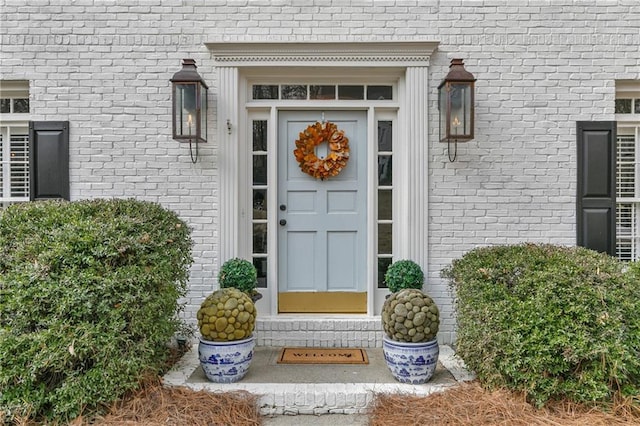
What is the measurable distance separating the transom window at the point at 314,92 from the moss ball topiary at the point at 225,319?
1995 mm

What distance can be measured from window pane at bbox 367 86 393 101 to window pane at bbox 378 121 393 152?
240 millimetres

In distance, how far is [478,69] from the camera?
3.71 meters

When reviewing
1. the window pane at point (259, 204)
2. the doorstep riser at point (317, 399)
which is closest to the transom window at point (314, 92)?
the window pane at point (259, 204)

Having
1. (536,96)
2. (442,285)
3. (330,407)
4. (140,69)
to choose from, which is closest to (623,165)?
(536,96)

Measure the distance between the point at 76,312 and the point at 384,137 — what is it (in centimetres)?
285

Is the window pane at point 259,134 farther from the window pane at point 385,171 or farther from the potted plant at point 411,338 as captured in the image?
the potted plant at point 411,338

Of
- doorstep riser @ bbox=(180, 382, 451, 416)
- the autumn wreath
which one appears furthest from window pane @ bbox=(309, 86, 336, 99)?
doorstep riser @ bbox=(180, 382, 451, 416)

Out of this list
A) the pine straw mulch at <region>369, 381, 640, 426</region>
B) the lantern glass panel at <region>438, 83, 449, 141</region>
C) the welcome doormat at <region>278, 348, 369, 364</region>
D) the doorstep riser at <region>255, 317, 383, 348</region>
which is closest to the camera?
the pine straw mulch at <region>369, 381, 640, 426</region>

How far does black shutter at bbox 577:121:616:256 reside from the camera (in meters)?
3.67

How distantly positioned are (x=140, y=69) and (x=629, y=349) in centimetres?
430

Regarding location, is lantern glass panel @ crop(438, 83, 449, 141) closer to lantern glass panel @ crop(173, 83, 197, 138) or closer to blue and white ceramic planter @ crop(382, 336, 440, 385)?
blue and white ceramic planter @ crop(382, 336, 440, 385)

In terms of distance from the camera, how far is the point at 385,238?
385 cm

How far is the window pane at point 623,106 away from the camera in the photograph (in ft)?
12.8

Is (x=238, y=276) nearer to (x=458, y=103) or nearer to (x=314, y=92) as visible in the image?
(x=314, y=92)
